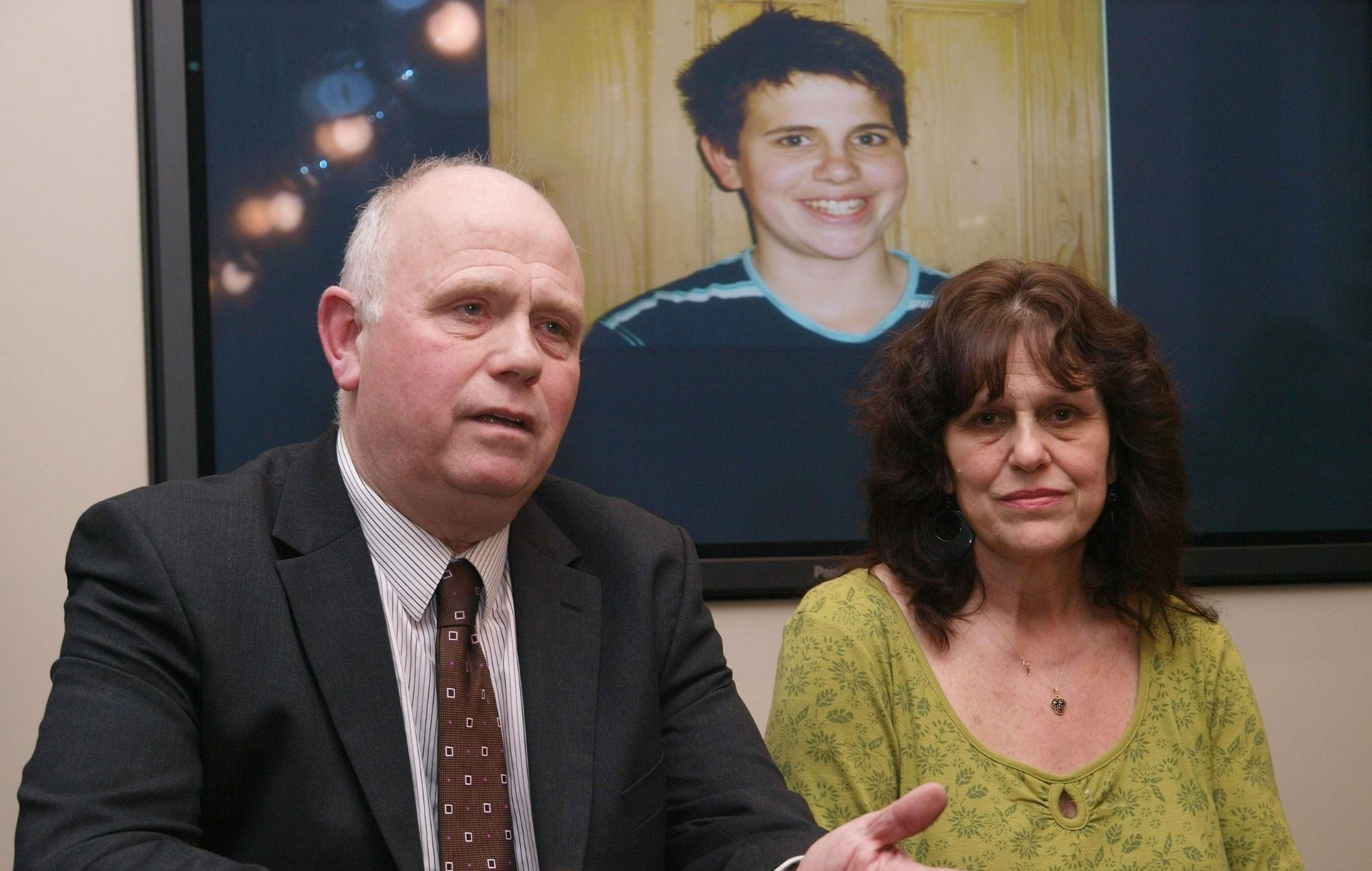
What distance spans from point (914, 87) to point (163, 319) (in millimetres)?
1425

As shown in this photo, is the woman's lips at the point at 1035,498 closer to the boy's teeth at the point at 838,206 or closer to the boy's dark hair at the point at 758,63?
the boy's teeth at the point at 838,206

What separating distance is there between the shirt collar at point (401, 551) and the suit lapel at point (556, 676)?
0.29 feet

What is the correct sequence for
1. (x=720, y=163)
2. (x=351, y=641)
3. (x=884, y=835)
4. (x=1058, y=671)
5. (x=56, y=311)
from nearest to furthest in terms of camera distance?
(x=884, y=835), (x=351, y=641), (x=1058, y=671), (x=56, y=311), (x=720, y=163)

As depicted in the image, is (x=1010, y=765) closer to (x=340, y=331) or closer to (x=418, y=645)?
(x=418, y=645)

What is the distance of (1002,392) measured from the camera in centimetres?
166

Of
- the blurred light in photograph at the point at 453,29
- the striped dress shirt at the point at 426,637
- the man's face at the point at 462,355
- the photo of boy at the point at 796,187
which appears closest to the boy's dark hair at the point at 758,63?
the photo of boy at the point at 796,187

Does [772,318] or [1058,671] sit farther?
[772,318]

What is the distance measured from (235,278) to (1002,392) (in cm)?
128

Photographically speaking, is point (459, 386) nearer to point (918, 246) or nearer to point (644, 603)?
point (644, 603)

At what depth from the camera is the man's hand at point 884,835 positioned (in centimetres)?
111

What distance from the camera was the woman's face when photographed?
1.66 meters

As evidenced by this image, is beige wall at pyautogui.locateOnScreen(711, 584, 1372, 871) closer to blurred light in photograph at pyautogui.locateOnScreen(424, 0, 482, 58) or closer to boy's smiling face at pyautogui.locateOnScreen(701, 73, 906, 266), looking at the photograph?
boy's smiling face at pyautogui.locateOnScreen(701, 73, 906, 266)

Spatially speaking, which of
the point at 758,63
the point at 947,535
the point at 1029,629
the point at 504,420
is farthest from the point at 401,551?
the point at 758,63

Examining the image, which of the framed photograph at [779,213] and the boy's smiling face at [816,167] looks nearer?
the framed photograph at [779,213]
